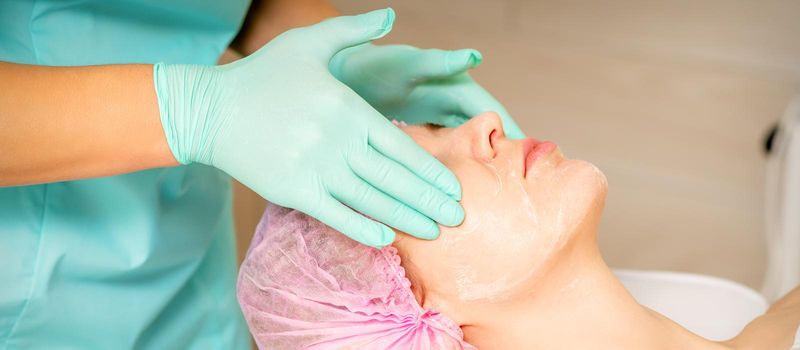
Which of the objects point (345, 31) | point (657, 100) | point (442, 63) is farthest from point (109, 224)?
point (657, 100)

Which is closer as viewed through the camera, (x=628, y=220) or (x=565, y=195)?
(x=565, y=195)

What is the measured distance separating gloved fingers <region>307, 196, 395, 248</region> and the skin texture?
0.32 ft

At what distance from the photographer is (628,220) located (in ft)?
8.41

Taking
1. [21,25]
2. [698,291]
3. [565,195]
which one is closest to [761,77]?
[698,291]

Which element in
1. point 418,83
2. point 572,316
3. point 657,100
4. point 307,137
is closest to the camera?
point 307,137

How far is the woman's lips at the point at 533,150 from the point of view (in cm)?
125

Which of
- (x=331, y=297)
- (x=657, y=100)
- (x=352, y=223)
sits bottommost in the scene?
(x=331, y=297)

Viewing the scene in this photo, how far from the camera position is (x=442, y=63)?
140 centimetres

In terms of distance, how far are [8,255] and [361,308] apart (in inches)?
22.6

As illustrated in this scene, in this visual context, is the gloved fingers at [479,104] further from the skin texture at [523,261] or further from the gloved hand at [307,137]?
the gloved hand at [307,137]

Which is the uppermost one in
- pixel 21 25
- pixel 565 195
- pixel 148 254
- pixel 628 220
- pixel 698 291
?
pixel 628 220

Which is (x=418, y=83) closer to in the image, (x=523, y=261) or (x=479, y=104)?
(x=479, y=104)

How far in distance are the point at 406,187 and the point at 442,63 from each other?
1.08ft

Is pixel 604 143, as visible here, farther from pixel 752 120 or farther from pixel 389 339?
pixel 389 339
